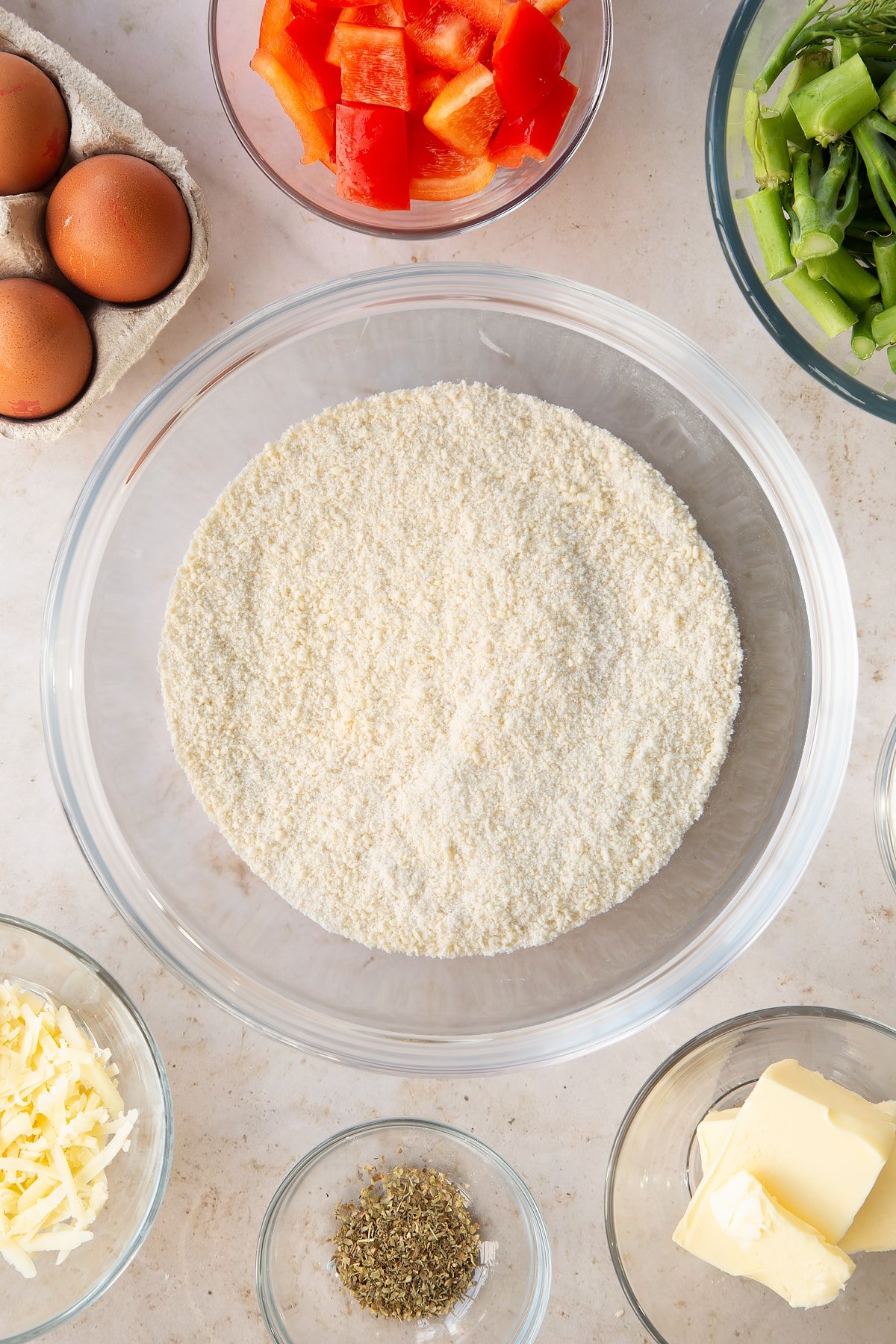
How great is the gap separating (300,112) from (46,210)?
35 cm

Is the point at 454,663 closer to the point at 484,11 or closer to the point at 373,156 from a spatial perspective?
the point at 373,156

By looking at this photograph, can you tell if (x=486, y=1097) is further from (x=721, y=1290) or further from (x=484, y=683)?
(x=484, y=683)

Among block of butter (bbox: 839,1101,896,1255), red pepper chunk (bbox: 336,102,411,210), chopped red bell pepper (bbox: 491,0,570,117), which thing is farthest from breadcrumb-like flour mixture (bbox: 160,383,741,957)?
block of butter (bbox: 839,1101,896,1255)

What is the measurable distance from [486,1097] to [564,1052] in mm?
149

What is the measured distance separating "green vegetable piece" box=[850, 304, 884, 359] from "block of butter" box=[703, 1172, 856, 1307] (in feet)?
3.28

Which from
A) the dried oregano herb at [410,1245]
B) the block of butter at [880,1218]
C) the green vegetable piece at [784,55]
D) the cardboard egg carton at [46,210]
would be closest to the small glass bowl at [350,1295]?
the dried oregano herb at [410,1245]

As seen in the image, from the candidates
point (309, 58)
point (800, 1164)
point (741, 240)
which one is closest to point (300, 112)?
point (309, 58)

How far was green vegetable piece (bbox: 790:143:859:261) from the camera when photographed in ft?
3.61

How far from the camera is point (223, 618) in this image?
1307 millimetres

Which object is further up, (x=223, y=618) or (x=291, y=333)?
(x=291, y=333)

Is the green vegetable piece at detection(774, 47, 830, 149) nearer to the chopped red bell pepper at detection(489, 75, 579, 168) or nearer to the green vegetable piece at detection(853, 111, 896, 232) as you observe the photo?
the green vegetable piece at detection(853, 111, 896, 232)

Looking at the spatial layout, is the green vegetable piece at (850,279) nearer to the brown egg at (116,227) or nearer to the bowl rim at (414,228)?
the bowl rim at (414,228)

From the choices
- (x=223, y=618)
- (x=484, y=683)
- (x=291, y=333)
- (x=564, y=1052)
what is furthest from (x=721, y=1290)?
(x=291, y=333)

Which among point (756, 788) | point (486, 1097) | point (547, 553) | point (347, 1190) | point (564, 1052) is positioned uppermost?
point (547, 553)
